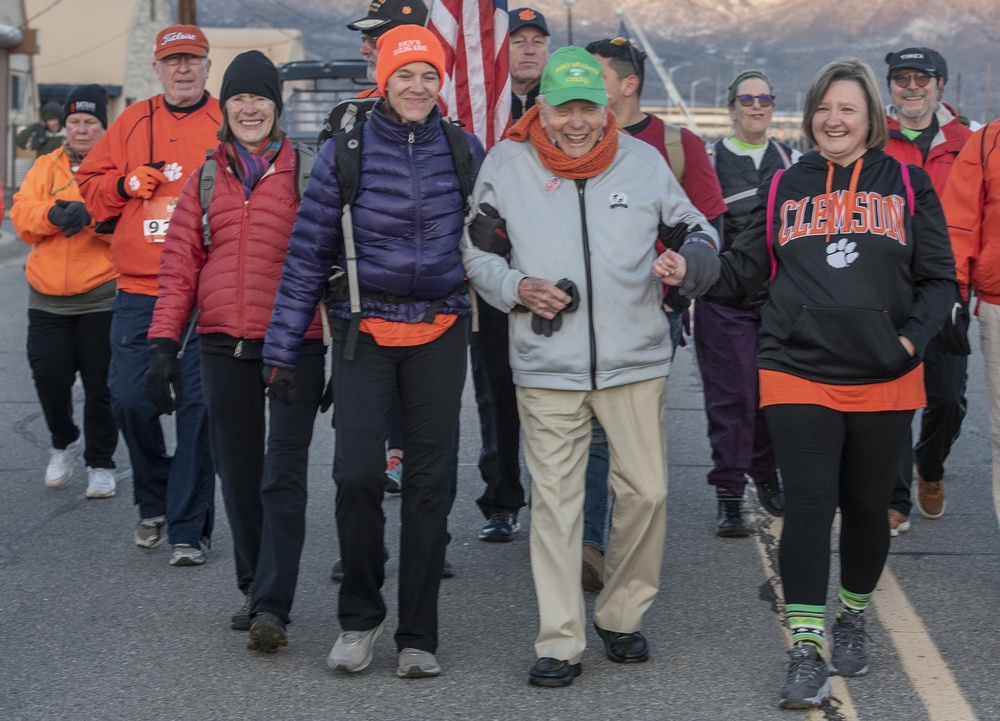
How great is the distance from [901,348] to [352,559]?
75.9 inches

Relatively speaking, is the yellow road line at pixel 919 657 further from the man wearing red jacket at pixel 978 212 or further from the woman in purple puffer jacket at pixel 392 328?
the woman in purple puffer jacket at pixel 392 328

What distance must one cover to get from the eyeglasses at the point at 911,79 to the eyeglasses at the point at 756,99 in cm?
61

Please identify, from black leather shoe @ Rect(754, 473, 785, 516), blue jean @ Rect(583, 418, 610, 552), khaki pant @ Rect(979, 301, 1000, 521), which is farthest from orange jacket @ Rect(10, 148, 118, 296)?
khaki pant @ Rect(979, 301, 1000, 521)

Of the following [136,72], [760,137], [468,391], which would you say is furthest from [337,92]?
[136,72]

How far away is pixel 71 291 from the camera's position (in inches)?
298

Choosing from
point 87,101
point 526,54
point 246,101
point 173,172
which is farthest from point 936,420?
point 87,101

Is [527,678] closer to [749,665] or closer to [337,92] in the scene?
[749,665]

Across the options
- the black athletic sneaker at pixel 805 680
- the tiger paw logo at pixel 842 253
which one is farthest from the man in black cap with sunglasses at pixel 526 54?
the black athletic sneaker at pixel 805 680

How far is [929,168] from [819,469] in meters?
2.78

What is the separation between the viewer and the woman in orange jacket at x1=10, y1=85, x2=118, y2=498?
7523 millimetres

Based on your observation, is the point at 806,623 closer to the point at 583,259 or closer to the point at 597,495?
the point at 583,259

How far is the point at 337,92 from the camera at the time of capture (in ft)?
72.5

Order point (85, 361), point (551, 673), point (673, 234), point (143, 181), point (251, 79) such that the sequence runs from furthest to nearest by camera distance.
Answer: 1. point (85, 361)
2. point (143, 181)
3. point (251, 79)
4. point (673, 234)
5. point (551, 673)

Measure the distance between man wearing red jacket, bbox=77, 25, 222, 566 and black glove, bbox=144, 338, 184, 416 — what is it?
0.81 metres
